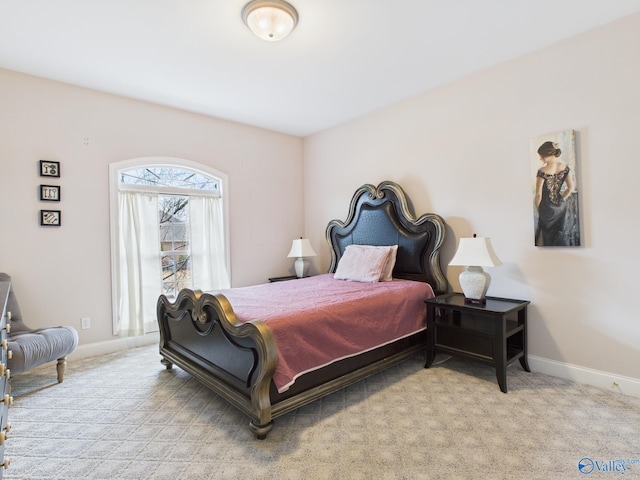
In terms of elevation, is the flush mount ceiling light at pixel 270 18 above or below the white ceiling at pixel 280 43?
below

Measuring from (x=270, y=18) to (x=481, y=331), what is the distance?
285 cm

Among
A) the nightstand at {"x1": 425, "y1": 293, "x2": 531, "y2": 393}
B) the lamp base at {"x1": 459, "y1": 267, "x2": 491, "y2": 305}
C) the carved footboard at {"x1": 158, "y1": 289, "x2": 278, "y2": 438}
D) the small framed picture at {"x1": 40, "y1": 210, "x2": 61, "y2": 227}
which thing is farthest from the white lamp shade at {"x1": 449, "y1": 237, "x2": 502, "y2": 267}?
the small framed picture at {"x1": 40, "y1": 210, "x2": 61, "y2": 227}

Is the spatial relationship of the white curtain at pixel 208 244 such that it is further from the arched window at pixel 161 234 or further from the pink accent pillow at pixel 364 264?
the pink accent pillow at pixel 364 264

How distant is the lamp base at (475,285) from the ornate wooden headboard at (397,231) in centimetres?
52

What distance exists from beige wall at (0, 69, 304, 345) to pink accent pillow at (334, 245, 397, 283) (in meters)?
2.06

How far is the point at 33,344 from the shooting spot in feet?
8.42

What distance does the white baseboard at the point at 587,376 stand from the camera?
2.45 metres

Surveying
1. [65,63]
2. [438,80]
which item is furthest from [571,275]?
[65,63]

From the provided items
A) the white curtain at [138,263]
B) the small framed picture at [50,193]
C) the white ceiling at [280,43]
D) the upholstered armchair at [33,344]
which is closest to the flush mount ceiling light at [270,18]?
the white ceiling at [280,43]

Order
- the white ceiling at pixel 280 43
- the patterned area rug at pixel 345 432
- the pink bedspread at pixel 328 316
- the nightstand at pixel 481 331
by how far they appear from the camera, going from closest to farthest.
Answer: the patterned area rug at pixel 345 432 → the pink bedspread at pixel 328 316 → the white ceiling at pixel 280 43 → the nightstand at pixel 481 331

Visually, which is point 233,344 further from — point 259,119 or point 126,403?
point 259,119

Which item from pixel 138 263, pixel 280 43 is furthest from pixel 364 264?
pixel 138 263

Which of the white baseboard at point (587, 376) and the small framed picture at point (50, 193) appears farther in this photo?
the small framed picture at point (50, 193)

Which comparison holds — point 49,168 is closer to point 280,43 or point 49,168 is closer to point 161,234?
point 161,234
